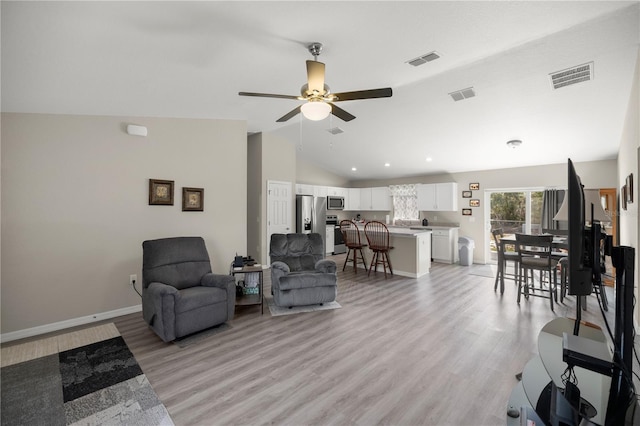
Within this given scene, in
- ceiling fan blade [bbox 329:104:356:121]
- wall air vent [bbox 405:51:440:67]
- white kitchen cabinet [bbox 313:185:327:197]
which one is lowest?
white kitchen cabinet [bbox 313:185:327:197]

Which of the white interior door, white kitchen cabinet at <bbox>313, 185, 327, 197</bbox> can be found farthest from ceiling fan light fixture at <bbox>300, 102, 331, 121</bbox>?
white kitchen cabinet at <bbox>313, 185, 327, 197</bbox>

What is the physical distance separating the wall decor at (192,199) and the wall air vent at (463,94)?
3929mm

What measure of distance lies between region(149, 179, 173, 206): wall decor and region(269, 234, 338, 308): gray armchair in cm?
160

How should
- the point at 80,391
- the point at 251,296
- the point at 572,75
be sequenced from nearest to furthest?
the point at 80,391, the point at 572,75, the point at 251,296

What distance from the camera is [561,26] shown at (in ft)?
8.34

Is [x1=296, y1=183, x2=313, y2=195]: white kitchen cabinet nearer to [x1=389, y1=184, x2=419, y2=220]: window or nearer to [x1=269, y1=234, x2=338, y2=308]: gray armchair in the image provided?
[x1=389, y1=184, x2=419, y2=220]: window

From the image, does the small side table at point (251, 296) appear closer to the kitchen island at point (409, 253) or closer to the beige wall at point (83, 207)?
the beige wall at point (83, 207)

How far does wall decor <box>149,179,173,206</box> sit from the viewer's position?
3.93m

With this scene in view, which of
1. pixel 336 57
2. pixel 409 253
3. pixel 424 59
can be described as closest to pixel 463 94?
pixel 424 59

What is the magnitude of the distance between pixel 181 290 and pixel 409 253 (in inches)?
163

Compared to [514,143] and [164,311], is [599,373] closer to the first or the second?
[164,311]

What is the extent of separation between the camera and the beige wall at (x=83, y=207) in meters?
3.09

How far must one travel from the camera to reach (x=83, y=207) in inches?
136

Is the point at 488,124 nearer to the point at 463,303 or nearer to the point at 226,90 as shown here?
the point at 463,303
